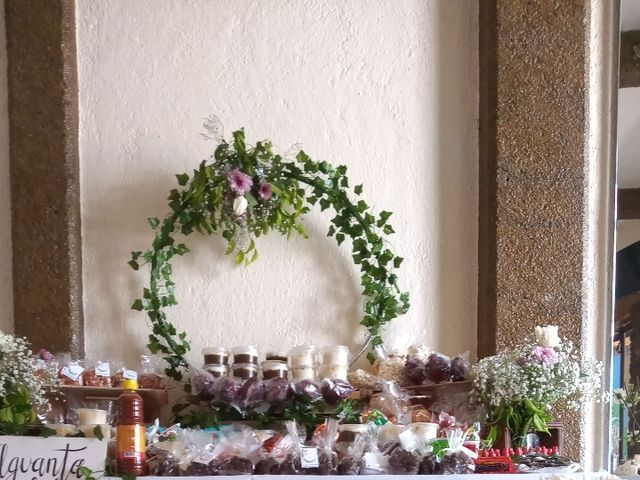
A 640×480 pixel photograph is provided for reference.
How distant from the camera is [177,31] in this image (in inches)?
98.1

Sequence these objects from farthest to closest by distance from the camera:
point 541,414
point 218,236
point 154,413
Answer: point 218,236 < point 154,413 < point 541,414

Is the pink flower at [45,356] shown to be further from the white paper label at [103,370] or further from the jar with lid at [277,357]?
the jar with lid at [277,357]

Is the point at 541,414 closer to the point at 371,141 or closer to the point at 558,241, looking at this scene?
the point at 558,241

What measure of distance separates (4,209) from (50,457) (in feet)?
3.24

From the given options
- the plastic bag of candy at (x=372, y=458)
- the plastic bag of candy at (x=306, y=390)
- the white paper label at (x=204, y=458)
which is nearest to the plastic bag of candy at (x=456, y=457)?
the plastic bag of candy at (x=372, y=458)

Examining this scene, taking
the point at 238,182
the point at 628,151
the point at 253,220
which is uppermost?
the point at 628,151

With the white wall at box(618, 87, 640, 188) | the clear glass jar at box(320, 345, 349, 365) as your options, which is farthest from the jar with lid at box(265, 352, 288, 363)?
the white wall at box(618, 87, 640, 188)

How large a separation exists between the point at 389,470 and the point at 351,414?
0.29 m

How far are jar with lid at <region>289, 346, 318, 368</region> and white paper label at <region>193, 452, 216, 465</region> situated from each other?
1.47ft

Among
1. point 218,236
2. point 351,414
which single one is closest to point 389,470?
point 351,414

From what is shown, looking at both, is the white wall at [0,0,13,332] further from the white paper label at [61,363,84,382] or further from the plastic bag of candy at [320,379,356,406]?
the plastic bag of candy at [320,379,356,406]

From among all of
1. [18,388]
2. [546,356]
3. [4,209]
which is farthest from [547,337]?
[4,209]

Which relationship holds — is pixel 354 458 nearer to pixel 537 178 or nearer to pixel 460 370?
pixel 460 370

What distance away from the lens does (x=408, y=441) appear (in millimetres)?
1918
